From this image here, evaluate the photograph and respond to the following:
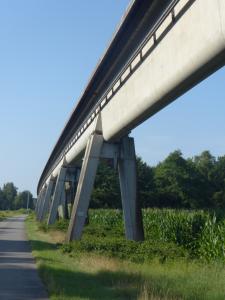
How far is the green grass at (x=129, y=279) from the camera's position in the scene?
33.6 ft

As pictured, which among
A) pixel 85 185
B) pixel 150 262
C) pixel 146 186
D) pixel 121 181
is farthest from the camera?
pixel 146 186

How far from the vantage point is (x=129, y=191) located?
22.1m

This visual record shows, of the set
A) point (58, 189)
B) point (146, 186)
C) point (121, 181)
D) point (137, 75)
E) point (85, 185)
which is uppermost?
point (146, 186)

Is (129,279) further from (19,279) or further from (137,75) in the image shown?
(137,75)

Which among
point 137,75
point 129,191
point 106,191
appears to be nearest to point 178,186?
point 106,191

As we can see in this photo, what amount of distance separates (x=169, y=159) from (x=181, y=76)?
277 feet

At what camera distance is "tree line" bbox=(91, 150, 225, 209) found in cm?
8056

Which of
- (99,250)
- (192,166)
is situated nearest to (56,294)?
(99,250)

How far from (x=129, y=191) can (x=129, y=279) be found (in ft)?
33.4

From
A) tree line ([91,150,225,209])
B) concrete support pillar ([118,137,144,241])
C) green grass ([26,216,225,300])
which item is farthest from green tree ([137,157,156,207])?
green grass ([26,216,225,300])

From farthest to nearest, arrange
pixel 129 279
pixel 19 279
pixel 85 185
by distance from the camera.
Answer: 1. pixel 85 185
2. pixel 19 279
3. pixel 129 279

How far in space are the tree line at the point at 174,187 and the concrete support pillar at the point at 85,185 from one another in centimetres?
5406

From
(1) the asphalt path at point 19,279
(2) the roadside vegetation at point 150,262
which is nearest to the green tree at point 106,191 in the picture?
(2) the roadside vegetation at point 150,262

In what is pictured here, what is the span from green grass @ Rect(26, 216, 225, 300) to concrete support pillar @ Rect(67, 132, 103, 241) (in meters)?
5.28
